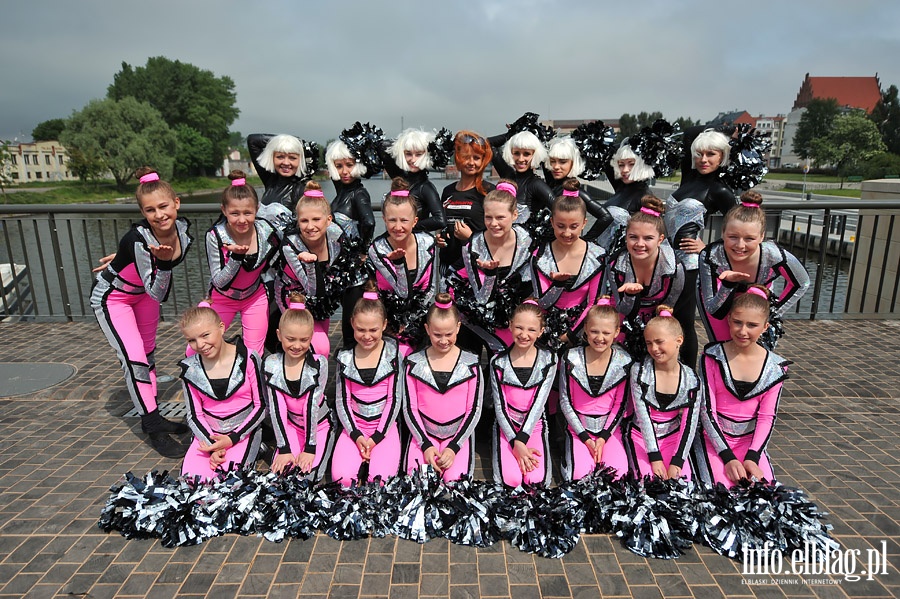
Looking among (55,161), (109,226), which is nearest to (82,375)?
(109,226)

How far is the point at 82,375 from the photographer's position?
4.83 meters

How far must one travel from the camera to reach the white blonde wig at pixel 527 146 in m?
3.93

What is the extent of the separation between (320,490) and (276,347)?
1.54 metres

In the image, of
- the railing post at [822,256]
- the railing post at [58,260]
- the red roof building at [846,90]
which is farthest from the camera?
the red roof building at [846,90]

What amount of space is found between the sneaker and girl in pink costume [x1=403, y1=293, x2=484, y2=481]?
5.14ft

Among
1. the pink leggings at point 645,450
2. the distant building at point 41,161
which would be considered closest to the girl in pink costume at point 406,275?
the pink leggings at point 645,450

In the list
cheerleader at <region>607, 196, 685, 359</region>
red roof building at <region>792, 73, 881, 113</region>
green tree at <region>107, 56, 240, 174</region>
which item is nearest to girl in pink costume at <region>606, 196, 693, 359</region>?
cheerleader at <region>607, 196, 685, 359</region>

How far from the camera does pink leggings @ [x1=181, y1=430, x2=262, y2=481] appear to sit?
315 centimetres

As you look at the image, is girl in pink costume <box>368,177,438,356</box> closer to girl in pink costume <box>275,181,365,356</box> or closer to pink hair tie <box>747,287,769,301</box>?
girl in pink costume <box>275,181,365,356</box>

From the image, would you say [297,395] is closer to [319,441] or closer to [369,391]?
[319,441]

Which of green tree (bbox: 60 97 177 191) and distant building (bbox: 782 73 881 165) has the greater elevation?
distant building (bbox: 782 73 881 165)

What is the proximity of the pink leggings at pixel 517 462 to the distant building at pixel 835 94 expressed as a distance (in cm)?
10718

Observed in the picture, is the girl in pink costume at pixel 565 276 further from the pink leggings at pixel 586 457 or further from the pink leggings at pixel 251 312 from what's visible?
the pink leggings at pixel 251 312

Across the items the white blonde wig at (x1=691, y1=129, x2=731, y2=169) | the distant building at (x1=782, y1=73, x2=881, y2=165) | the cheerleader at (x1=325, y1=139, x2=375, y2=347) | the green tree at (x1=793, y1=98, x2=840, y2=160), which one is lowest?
the cheerleader at (x1=325, y1=139, x2=375, y2=347)
